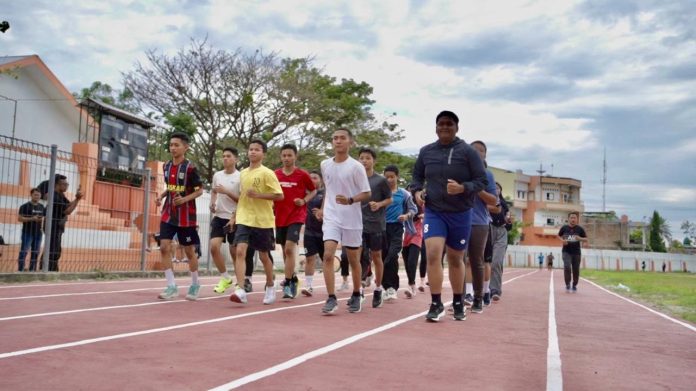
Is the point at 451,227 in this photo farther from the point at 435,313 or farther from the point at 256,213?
the point at 256,213

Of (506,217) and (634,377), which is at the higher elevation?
(506,217)

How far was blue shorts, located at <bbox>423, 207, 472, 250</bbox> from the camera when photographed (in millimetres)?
7371

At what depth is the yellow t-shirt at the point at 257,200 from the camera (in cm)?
873

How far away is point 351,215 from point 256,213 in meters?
1.44

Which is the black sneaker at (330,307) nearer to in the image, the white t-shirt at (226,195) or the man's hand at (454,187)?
the man's hand at (454,187)

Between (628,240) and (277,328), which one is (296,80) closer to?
(277,328)

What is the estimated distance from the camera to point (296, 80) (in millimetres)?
32562

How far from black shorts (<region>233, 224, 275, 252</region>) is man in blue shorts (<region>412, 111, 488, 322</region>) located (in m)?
2.29

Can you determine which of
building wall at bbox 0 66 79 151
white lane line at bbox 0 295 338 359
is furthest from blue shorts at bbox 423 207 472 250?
building wall at bbox 0 66 79 151

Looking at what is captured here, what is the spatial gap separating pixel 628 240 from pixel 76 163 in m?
102

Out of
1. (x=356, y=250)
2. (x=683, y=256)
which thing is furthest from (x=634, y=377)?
(x=683, y=256)

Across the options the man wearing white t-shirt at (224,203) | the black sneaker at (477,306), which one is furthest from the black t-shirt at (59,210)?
the black sneaker at (477,306)

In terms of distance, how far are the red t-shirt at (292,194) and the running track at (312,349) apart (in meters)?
1.41

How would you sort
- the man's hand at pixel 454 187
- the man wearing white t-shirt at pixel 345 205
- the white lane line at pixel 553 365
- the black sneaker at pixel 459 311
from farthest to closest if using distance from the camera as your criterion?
the man wearing white t-shirt at pixel 345 205, the black sneaker at pixel 459 311, the man's hand at pixel 454 187, the white lane line at pixel 553 365
